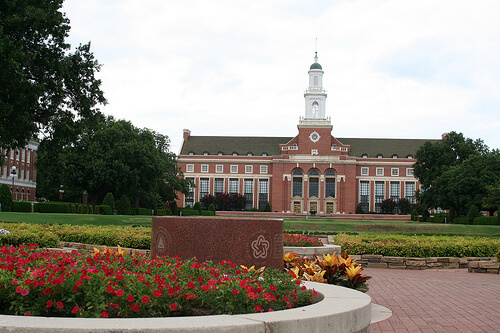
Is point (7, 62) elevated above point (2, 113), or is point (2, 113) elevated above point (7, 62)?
point (7, 62)

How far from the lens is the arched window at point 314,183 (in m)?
86.7

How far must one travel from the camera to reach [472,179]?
56250mm

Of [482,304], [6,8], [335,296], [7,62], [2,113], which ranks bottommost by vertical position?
[482,304]

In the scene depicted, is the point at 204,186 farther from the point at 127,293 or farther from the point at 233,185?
the point at 127,293

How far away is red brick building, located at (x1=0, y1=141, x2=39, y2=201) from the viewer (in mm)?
60156

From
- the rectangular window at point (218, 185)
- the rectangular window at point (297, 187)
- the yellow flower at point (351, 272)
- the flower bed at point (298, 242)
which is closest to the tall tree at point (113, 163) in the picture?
the flower bed at point (298, 242)

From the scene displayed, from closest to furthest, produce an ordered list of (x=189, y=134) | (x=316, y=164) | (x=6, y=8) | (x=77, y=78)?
1. (x=6, y=8)
2. (x=77, y=78)
3. (x=316, y=164)
4. (x=189, y=134)

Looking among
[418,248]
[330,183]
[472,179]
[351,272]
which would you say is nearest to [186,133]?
[330,183]

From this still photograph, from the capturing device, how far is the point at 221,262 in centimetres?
667

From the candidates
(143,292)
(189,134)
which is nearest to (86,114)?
(143,292)

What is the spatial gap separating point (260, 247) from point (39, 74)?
749 inches

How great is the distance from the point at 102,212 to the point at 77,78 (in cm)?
2318

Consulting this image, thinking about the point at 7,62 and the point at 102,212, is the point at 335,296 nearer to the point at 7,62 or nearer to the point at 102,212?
the point at 7,62

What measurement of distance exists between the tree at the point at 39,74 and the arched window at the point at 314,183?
2538 inches
